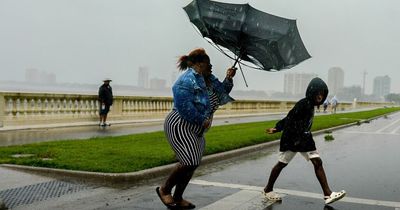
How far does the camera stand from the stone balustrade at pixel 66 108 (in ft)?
55.6

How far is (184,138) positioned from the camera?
5711 millimetres

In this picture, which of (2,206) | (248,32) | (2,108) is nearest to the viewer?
(2,206)

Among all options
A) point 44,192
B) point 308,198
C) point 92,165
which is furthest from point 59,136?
point 308,198

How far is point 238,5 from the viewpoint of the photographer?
6.27 metres

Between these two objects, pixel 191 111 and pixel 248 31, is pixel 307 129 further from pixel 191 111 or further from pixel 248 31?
pixel 191 111

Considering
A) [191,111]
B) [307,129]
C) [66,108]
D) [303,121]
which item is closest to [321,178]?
[307,129]

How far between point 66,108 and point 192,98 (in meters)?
14.7

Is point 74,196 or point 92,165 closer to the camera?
point 74,196

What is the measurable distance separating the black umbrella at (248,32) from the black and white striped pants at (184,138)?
3.80 feet

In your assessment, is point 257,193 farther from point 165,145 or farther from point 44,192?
point 165,145

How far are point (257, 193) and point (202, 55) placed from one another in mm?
Answer: 2601

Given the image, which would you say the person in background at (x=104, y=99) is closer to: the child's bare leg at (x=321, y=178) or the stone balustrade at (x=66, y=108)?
the stone balustrade at (x=66, y=108)

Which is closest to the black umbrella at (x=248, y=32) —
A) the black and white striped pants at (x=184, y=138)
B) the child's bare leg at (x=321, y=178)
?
the black and white striped pants at (x=184, y=138)

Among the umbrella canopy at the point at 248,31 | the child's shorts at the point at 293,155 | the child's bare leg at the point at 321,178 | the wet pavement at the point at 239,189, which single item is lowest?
the wet pavement at the point at 239,189
